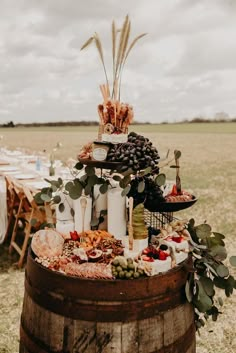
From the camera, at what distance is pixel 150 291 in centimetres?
196

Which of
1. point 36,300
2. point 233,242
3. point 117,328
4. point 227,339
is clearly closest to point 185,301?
point 117,328

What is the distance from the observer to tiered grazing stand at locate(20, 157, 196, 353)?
1916mm

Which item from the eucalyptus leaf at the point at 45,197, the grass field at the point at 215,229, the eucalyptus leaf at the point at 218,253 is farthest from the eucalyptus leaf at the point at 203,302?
the grass field at the point at 215,229

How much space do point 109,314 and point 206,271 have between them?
0.71 m

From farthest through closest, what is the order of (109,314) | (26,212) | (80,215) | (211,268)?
(26,212) → (80,215) → (211,268) → (109,314)

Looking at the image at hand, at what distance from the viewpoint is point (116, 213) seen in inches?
101

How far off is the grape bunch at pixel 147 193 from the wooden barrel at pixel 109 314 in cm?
58

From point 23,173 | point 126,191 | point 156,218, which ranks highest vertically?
point 126,191

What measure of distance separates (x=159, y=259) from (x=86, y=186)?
29.5 inches

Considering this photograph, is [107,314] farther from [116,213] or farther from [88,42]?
[88,42]

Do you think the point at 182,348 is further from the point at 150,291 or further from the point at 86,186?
the point at 86,186

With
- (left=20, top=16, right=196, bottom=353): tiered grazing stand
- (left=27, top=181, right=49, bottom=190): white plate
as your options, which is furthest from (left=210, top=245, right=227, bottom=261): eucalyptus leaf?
(left=27, top=181, right=49, bottom=190): white plate

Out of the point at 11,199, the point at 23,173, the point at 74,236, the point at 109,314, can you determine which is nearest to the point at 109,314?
the point at 109,314

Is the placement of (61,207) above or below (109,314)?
above
